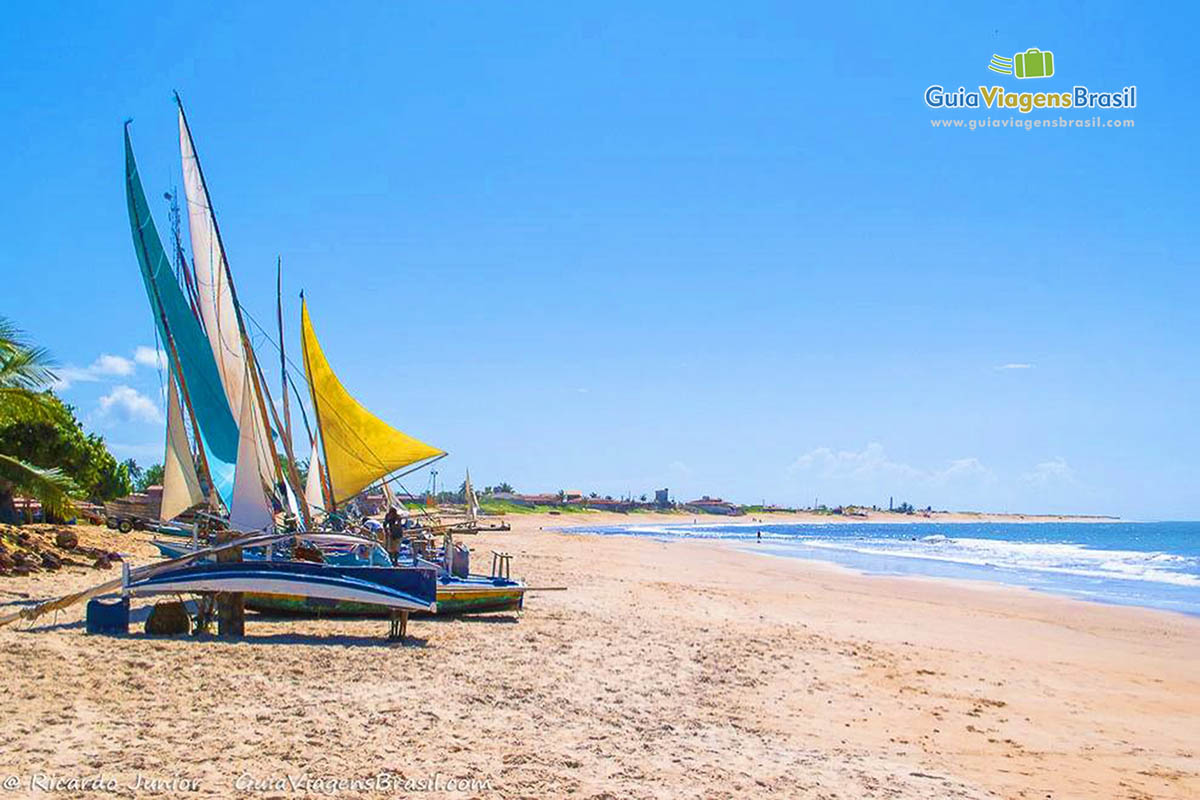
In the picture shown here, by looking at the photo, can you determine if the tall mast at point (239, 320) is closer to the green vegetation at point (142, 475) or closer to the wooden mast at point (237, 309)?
the wooden mast at point (237, 309)

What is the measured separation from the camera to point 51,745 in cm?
788

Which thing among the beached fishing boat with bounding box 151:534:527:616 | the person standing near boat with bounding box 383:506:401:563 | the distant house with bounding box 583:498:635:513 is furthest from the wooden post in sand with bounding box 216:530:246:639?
the distant house with bounding box 583:498:635:513

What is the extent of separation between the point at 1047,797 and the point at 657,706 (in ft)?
13.9

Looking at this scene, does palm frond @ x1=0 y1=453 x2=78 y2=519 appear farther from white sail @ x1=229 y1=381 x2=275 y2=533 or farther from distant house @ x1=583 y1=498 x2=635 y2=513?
distant house @ x1=583 y1=498 x2=635 y2=513

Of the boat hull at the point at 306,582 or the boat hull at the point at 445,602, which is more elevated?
the boat hull at the point at 306,582

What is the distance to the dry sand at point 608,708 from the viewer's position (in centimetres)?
802

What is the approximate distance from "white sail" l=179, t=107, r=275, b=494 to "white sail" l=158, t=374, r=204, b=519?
137 inches

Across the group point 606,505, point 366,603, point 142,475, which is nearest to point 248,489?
point 366,603

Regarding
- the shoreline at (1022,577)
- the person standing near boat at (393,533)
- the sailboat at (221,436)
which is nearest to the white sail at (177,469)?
the sailboat at (221,436)

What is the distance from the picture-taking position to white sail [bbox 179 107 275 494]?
19.7 metres

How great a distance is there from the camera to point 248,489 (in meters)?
15.6

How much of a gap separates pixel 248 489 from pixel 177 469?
8958 mm

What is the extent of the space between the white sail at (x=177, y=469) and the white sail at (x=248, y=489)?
8381mm

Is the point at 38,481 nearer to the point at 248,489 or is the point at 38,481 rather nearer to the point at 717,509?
the point at 248,489
